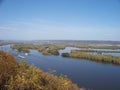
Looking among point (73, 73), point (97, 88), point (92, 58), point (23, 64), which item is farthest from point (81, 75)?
point (92, 58)

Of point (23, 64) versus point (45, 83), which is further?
point (23, 64)

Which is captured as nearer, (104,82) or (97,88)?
(97,88)

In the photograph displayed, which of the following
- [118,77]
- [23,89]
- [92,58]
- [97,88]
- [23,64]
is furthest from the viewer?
[92,58]

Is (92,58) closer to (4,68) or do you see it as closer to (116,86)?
(116,86)

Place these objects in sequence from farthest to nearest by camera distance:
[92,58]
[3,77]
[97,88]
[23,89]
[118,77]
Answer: [92,58] → [118,77] → [97,88] → [3,77] → [23,89]

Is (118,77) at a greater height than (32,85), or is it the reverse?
(32,85)

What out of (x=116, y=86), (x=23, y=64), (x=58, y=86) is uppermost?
(x=23, y=64)

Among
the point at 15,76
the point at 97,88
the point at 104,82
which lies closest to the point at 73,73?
the point at 104,82

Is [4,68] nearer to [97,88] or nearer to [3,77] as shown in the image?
[3,77]

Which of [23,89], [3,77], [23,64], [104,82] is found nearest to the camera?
[23,89]
